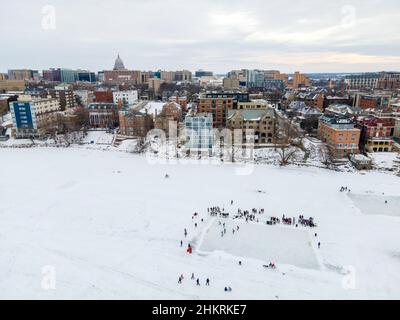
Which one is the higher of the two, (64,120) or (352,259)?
(64,120)

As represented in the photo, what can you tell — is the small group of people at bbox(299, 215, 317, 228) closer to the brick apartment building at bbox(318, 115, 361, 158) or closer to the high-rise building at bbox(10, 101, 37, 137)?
the brick apartment building at bbox(318, 115, 361, 158)

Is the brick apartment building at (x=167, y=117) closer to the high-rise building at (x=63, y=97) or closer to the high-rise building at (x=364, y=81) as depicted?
the high-rise building at (x=63, y=97)

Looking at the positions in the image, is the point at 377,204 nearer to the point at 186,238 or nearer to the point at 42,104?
the point at 186,238

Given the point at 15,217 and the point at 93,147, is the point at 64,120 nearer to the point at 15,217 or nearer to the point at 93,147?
the point at 93,147

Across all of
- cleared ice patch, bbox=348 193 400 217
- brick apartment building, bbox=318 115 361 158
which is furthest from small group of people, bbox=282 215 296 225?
brick apartment building, bbox=318 115 361 158

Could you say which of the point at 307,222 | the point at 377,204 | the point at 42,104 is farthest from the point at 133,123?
the point at 377,204
